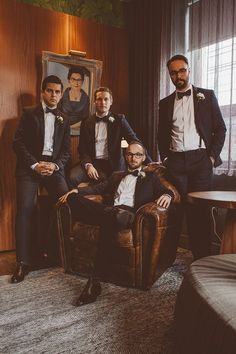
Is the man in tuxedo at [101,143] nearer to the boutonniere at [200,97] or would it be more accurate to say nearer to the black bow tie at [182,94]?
the black bow tie at [182,94]

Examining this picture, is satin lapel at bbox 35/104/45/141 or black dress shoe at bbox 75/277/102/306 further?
satin lapel at bbox 35/104/45/141

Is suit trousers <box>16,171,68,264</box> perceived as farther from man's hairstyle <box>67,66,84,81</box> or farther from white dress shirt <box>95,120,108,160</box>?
man's hairstyle <box>67,66,84,81</box>

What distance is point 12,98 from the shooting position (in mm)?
4242

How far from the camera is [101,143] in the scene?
161 inches

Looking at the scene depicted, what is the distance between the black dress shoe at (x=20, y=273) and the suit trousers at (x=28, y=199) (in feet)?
0.18

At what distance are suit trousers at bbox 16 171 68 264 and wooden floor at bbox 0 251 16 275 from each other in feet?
0.89

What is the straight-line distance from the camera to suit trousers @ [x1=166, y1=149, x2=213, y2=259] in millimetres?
3225

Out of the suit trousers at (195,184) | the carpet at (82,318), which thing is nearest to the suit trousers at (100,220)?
the carpet at (82,318)

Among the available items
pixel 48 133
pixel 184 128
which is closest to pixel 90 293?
pixel 184 128

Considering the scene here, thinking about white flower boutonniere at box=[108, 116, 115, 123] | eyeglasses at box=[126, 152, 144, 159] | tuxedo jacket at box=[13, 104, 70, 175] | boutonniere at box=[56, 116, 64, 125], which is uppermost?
white flower boutonniere at box=[108, 116, 115, 123]

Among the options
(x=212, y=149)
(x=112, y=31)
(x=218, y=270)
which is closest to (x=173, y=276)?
(x=212, y=149)

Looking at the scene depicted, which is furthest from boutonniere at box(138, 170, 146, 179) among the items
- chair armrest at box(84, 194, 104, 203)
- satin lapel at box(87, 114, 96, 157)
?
satin lapel at box(87, 114, 96, 157)

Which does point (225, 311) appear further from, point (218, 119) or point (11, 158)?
point (11, 158)

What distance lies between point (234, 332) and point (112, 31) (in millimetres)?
A: 4572
